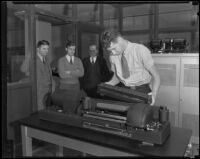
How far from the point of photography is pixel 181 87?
323 centimetres

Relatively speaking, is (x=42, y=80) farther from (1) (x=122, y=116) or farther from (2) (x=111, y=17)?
(2) (x=111, y=17)

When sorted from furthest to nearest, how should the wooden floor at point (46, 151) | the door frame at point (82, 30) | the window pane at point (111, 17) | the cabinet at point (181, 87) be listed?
the window pane at point (111, 17) → the door frame at point (82, 30) → the cabinet at point (181, 87) → the wooden floor at point (46, 151)

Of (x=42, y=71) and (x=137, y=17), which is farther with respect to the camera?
(x=137, y=17)

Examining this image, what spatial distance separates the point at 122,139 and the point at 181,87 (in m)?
2.22

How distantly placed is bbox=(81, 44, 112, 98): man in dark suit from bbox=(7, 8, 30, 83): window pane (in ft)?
A: 2.72

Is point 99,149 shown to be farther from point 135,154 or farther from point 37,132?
point 37,132

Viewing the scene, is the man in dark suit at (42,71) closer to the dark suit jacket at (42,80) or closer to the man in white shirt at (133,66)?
the dark suit jacket at (42,80)

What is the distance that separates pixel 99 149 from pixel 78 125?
0.24 metres

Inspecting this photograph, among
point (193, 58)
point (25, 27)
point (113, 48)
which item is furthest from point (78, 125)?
point (193, 58)

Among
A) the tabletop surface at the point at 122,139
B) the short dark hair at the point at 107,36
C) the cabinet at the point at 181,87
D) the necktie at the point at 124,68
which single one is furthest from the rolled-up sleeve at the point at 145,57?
the cabinet at the point at 181,87

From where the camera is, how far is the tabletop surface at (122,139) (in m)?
1.16

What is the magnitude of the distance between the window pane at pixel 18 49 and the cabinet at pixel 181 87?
1880 millimetres

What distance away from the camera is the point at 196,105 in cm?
318

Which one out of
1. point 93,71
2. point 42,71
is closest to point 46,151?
point 42,71
